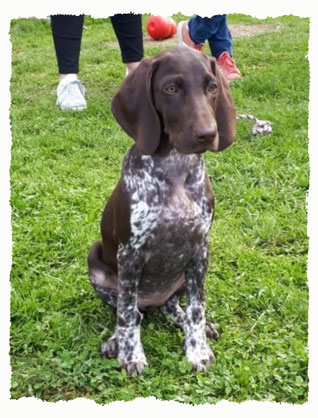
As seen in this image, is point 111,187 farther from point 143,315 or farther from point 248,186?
point 143,315

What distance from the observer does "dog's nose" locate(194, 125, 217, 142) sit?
9.12 ft

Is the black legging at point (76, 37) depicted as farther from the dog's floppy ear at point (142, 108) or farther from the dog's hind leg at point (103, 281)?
the dog's floppy ear at point (142, 108)

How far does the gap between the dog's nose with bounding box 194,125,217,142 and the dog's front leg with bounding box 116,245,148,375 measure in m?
0.80

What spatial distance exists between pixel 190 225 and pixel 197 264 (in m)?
0.32

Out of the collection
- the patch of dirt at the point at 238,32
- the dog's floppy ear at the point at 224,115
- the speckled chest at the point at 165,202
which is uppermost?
the dog's floppy ear at the point at 224,115

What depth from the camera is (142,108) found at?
3.03 metres

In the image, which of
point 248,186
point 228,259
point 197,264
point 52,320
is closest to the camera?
point 197,264

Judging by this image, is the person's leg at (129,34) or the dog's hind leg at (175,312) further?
the person's leg at (129,34)

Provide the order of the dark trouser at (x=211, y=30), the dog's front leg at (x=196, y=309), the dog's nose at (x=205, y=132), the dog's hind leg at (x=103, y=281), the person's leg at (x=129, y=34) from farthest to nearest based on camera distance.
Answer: the dark trouser at (x=211, y=30), the person's leg at (x=129, y=34), the dog's hind leg at (x=103, y=281), the dog's front leg at (x=196, y=309), the dog's nose at (x=205, y=132)

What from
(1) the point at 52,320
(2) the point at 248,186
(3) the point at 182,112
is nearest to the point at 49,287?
(1) the point at 52,320

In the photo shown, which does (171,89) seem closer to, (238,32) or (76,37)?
(76,37)

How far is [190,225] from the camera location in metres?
3.26

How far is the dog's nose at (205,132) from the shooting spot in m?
2.78

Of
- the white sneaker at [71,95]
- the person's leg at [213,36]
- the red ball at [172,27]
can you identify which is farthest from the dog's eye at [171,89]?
the red ball at [172,27]
